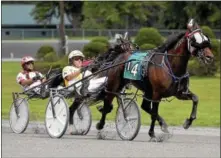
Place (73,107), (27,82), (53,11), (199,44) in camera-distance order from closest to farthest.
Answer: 1. (199,44)
2. (73,107)
3. (27,82)
4. (53,11)

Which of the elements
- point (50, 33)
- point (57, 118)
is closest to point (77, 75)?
point (57, 118)

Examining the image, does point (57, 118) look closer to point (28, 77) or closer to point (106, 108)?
point (106, 108)

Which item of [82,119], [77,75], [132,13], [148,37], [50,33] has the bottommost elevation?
[82,119]

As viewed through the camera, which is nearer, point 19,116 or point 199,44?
point 199,44

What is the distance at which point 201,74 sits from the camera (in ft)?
91.0

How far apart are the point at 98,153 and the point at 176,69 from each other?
2186 millimetres

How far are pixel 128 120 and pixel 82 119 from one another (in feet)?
4.59

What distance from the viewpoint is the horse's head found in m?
11.3

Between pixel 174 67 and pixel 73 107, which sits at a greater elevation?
pixel 174 67

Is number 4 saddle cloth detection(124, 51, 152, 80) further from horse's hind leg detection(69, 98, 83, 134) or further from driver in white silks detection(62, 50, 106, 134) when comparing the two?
horse's hind leg detection(69, 98, 83, 134)

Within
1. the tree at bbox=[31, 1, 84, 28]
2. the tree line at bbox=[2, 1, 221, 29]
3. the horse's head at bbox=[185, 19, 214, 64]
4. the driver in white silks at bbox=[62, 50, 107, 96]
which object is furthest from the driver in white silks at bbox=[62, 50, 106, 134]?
the tree at bbox=[31, 1, 84, 28]

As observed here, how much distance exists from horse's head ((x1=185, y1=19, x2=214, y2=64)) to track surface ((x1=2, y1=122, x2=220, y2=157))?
1.30 m

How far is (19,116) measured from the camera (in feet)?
44.4

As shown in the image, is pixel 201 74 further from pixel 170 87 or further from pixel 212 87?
pixel 170 87
